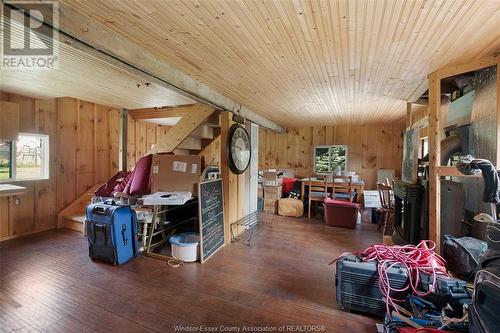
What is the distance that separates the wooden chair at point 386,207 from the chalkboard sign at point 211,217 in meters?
3.02

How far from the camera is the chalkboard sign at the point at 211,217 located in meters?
2.98

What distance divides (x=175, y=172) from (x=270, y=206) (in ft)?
9.44

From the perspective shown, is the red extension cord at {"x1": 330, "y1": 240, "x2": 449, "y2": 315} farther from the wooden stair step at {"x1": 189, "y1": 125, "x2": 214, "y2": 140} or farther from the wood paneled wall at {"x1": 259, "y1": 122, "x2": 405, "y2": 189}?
the wood paneled wall at {"x1": 259, "y1": 122, "x2": 405, "y2": 189}

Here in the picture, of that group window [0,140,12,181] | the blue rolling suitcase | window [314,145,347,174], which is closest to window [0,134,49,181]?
window [0,140,12,181]

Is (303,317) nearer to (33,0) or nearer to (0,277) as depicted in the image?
(33,0)

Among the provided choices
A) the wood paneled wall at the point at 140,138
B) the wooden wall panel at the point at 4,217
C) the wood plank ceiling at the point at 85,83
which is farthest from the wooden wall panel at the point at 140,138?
the wooden wall panel at the point at 4,217

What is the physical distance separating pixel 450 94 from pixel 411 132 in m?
0.77

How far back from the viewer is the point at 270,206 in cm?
558

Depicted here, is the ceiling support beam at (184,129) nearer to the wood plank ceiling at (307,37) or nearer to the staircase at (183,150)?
the staircase at (183,150)

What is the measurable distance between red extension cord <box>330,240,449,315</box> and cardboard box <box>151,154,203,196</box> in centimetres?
235

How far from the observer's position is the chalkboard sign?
298 centimetres

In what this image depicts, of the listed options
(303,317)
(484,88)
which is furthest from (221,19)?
(484,88)

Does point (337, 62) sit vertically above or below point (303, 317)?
above

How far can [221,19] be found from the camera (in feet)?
5.11
